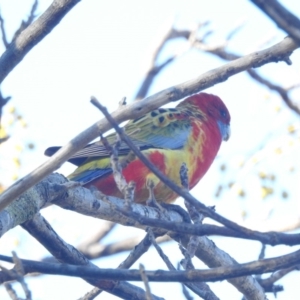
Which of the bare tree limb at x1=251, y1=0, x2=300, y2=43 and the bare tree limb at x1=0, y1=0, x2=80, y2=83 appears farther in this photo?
the bare tree limb at x1=0, y1=0, x2=80, y2=83

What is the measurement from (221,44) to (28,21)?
15.9 ft

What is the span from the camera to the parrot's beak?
6.84 meters

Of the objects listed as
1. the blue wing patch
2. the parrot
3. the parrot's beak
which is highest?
the parrot's beak

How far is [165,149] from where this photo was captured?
5738mm

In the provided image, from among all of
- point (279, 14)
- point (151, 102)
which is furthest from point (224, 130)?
point (279, 14)

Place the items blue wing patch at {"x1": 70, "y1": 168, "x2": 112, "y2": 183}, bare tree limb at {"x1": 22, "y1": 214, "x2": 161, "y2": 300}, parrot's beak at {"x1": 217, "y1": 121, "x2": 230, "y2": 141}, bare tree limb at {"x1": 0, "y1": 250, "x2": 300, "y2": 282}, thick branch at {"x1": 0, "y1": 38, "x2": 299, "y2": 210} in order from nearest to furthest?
bare tree limb at {"x1": 0, "y1": 250, "x2": 300, "y2": 282} → thick branch at {"x1": 0, "y1": 38, "x2": 299, "y2": 210} → bare tree limb at {"x1": 22, "y1": 214, "x2": 161, "y2": 300} → blue wing patch at {"x1": 70, "y1": 168, "x2": 112, "y2": 183} → parrot's beak at {"x1": 217, "y1": 121, "x2": 230, "y2": 141}

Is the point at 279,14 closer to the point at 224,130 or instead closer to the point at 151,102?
the point at 151,102

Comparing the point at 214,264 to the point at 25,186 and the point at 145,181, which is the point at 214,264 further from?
the point at 25,186

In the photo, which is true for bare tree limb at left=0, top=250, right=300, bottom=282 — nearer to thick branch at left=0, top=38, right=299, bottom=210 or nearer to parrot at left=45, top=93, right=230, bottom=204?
thick branch at left=0, top=38, right=299, bottom=210

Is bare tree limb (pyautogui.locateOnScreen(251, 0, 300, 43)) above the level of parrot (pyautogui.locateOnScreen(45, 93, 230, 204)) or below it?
below

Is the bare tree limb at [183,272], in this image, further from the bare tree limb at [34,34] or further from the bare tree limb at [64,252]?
the bare tree limb at [34,34]

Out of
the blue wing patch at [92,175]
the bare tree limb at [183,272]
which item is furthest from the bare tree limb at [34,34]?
the blue wing patch at [92,175]

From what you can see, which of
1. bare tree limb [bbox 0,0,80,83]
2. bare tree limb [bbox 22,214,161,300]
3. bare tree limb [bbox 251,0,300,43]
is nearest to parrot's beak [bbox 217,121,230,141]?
bare tree limb [bbox 22,214,161,300]

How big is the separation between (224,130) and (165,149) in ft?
4.47
